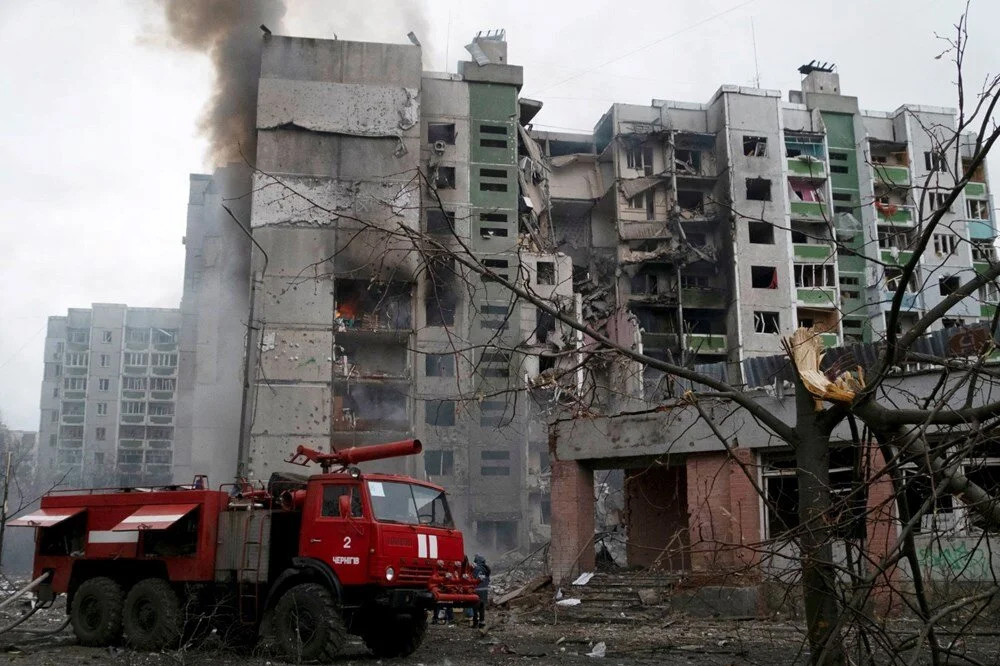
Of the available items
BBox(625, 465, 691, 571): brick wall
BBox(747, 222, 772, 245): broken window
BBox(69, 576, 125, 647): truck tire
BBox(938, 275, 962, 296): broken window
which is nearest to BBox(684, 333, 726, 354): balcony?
BBox(747, 222, 772, 245): broken window

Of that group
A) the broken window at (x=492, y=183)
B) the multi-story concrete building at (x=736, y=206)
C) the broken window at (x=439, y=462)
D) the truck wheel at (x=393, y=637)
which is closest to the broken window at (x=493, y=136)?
the broken window at (x=492, y=183)

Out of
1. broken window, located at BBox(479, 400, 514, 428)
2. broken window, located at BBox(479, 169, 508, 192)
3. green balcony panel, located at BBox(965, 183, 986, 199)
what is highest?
green balcony panel, located at BBox(965, 183, 986, 199)

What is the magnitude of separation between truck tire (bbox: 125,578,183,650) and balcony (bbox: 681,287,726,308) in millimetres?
37741

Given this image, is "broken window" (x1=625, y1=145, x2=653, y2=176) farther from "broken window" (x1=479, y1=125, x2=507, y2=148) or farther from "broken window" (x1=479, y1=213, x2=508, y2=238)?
"broken window" (x1=479, y1=213, x2=508, y2=238)

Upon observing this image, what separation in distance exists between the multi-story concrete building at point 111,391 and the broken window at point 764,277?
187ft

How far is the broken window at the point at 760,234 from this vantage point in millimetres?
48000

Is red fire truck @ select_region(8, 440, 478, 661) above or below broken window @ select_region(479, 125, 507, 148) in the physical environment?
below

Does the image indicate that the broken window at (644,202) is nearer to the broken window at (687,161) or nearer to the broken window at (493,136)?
the broken window at (687,161)

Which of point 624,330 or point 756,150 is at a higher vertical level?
point 756,150

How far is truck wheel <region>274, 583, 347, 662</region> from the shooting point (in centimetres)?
1105

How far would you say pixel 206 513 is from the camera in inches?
502

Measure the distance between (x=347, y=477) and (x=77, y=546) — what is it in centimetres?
528

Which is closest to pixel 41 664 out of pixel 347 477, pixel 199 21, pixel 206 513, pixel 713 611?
pixel 206 513

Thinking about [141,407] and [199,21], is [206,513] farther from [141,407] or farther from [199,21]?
[141,407]
